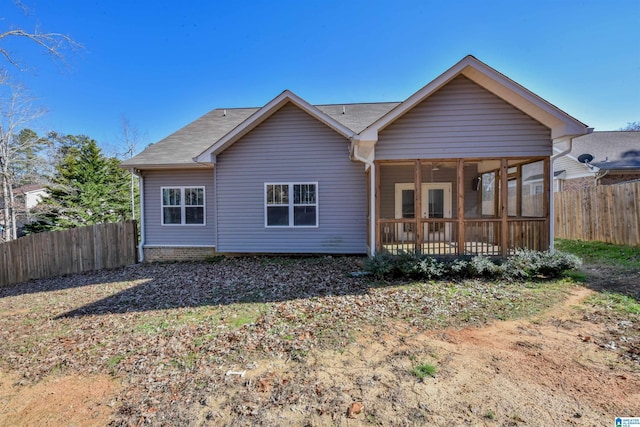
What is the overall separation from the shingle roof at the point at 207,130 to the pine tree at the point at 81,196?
722 cm

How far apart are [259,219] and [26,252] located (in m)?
8.87

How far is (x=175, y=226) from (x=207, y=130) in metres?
4.49

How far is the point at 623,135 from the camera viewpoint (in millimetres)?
19109

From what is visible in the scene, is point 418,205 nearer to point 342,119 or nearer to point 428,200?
point 428,200

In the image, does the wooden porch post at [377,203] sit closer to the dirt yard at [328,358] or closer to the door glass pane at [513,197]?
the dirt yard at [328,358]

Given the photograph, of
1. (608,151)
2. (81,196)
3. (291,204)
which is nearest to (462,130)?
(291,204)

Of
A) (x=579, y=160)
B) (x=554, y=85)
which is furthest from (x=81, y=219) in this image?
(x=579, y=160)

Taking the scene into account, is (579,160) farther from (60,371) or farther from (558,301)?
(60,371)

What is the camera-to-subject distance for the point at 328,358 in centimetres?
374

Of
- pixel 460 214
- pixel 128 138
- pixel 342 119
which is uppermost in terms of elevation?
pixel 128 138

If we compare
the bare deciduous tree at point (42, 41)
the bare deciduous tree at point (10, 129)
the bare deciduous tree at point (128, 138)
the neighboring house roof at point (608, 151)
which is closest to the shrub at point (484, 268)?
the bare deciduous tree at point (42, 41)

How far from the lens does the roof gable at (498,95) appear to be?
692 cm

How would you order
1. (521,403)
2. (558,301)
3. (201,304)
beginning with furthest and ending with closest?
(201,304), (558,301), (521,403)

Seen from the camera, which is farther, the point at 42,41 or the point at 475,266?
the point at 42,41
